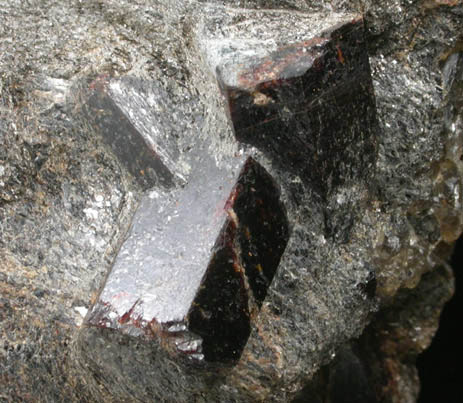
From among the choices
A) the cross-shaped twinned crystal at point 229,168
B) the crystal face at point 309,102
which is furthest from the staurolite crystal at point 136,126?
the crystal face at point 309,102

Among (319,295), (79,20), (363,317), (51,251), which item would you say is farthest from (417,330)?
(79,20)

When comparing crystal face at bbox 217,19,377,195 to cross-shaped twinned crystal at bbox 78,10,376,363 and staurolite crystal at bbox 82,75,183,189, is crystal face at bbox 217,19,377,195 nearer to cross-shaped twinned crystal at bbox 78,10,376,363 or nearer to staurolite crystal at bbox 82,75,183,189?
cross-shaped twinned crystal at bbox 78,10,376,363

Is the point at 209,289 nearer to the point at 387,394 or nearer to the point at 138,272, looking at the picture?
the point at 138,272

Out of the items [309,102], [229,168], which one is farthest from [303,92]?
[229,168]

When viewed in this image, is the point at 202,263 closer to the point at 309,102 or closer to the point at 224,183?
the point at 224,183

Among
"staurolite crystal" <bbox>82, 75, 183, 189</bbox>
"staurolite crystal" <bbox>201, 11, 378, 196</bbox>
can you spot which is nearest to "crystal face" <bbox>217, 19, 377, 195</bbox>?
"staurolite crystal" <bbox>201, 11, 378, 196</bbox>
